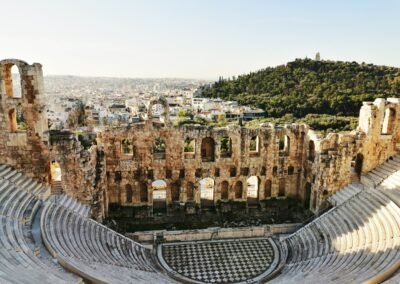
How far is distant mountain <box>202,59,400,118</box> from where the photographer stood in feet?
198

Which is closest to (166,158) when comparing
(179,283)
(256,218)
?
(256,218)

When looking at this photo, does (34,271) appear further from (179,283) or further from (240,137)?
(240,137)

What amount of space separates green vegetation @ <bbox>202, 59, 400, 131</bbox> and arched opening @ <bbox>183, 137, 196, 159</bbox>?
23880 mm

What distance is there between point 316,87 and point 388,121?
154ft

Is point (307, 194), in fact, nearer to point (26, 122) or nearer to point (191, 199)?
point (191, 199)

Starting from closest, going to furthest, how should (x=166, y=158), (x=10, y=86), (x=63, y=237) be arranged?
(x=63, y=237)
(x=10, y=86)
(x=166, y=158)

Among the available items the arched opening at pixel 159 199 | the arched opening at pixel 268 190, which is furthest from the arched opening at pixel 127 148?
the arched opening at pixel 268 190

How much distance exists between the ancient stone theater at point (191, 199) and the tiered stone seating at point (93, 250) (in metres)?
0.08

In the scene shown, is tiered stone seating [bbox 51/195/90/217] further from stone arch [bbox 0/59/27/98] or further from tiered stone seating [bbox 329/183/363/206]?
tiered stone seating [bbox 329/183/363/206]

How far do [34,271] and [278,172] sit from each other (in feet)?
61.9

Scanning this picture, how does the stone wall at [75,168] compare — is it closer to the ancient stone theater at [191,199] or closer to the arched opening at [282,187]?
the ancient stone theater at [191,199]

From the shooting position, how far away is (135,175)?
25.6 metres

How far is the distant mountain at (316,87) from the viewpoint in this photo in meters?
60.2

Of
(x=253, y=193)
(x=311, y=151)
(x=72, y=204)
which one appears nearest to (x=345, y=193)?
(x=311, y=151)
